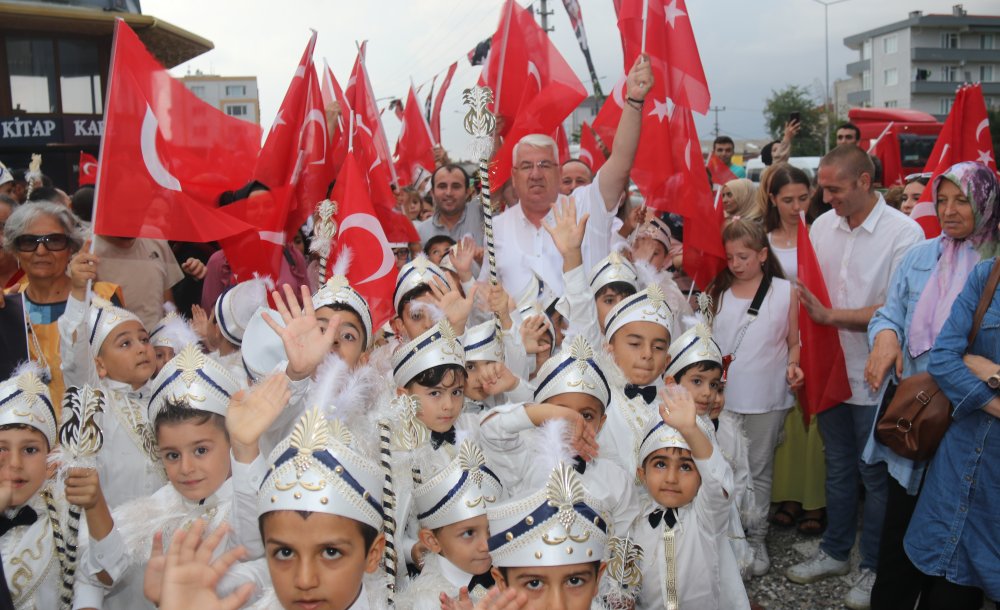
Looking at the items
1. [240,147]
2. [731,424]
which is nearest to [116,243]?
[240,147]

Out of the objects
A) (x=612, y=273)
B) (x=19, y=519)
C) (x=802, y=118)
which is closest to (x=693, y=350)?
(x=612, y=273)

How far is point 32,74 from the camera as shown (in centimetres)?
1633

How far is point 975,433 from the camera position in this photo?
3.63 m

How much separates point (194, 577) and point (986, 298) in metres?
3.38

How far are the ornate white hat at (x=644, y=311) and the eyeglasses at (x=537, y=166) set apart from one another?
3.89 feet

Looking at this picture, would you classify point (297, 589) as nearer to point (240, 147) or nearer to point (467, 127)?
point (467, 127)

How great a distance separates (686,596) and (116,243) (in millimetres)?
4436

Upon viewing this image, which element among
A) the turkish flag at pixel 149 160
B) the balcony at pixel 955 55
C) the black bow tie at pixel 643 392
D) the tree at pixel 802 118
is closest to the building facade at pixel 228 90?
the tree at pixel 802 118

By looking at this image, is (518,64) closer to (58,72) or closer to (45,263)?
(45,263)

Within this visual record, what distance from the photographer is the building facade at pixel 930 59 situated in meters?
67.7

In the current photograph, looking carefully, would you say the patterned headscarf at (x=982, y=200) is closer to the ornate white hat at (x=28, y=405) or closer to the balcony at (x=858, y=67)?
the ornate white hat at (x=28, y=405)

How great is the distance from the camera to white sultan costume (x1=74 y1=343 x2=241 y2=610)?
301cm

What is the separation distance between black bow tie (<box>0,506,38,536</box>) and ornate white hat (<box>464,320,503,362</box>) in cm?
204

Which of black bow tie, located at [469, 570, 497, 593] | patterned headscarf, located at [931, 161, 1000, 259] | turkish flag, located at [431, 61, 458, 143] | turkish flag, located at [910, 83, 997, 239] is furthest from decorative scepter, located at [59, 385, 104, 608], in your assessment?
turkish flag, located at [431, 61, 458, 143]
